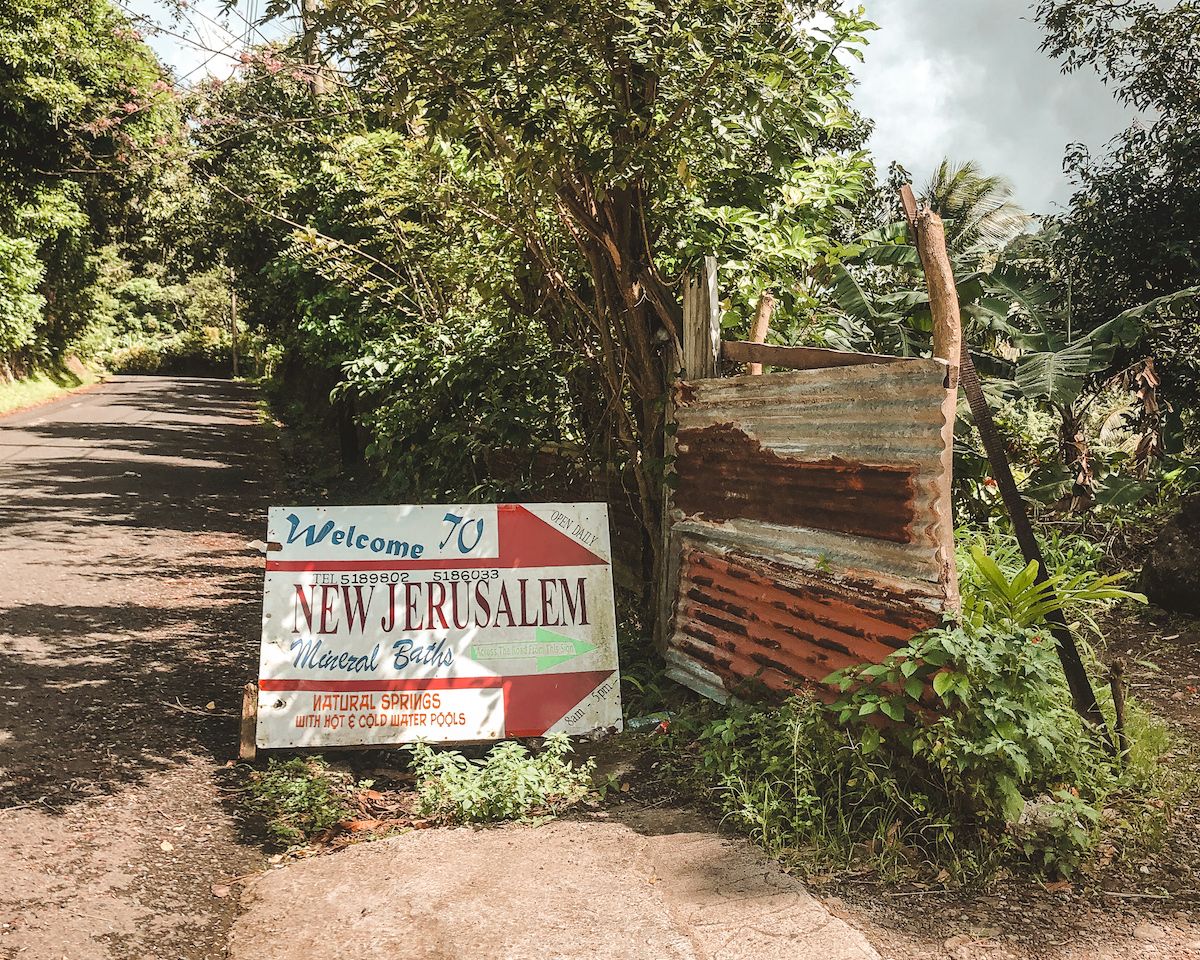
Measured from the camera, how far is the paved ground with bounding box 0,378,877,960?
10.3 feet

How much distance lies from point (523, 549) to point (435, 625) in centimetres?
57

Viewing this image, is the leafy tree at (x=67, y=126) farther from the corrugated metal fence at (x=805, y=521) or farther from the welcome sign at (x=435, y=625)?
the corrugated metal fence at (x=805, y=521)

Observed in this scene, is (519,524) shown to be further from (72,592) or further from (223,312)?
(223,312)

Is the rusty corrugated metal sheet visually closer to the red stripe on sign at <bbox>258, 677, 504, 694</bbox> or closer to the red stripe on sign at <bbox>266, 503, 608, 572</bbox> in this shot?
the red stripe on sign at <bbox>266, 503, 608, 572</bbox>

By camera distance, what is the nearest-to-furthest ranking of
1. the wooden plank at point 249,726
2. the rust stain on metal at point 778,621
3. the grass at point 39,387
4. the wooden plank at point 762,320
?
the rust stain on metal at point 778,621 < the wooden plank at point 249,726 < the wooden plank at point 762,320 < the grass at point 39,387

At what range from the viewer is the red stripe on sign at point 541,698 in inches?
185

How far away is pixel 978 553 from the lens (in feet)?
12.7

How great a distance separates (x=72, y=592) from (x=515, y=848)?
5.24 m

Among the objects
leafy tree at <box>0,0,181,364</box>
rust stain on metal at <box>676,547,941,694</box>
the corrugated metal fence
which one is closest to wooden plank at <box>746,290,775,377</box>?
the corrugated metal fence

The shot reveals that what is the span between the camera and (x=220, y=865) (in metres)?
3.81

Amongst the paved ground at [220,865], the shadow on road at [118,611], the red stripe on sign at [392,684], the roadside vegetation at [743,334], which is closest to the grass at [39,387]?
the shadow on road at [118,611]

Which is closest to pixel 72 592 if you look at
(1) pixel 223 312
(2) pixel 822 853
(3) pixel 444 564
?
(3) pixel 444 564

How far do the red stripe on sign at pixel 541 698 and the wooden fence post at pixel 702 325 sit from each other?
5.31 ft

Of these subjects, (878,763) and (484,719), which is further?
(484,719)
